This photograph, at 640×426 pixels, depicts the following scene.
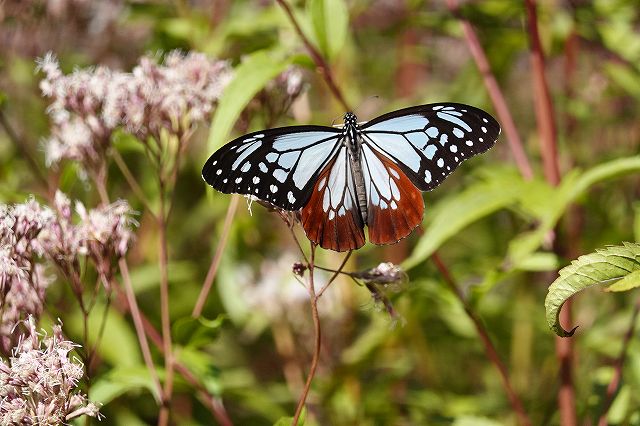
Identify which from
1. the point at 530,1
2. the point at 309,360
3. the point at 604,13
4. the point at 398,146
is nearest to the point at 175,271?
the point at 309,360

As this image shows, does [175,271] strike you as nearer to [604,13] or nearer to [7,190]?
[7,190]

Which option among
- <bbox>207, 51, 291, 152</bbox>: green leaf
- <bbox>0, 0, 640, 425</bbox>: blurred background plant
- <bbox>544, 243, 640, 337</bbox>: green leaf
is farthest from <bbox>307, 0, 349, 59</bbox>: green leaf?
<bbox>544, 243, 640, 337</bbox>: green leaf

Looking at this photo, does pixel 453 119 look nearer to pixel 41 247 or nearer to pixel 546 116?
pixel 546 116

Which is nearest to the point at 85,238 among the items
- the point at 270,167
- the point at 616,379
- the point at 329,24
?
the point at 270,167

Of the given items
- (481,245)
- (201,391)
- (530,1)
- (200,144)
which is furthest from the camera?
(200,144)

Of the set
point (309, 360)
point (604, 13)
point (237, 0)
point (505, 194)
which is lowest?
point (309, 360)
